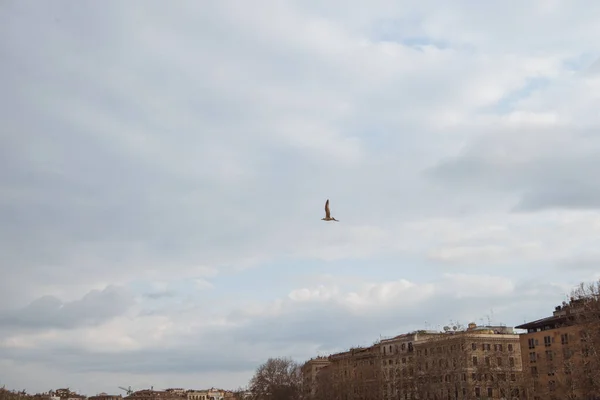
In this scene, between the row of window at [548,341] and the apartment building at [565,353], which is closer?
the apartment building at [565,353]

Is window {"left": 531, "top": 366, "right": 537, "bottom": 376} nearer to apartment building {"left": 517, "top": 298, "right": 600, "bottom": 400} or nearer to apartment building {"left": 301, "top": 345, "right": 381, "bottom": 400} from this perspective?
apartment building {"left": 517, "top": 298, "right": 600, "bottom": 400}

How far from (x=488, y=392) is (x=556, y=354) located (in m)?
17.8

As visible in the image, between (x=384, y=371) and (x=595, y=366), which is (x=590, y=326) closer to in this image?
(x=595, y=366)

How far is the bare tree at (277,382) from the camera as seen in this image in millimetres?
167875

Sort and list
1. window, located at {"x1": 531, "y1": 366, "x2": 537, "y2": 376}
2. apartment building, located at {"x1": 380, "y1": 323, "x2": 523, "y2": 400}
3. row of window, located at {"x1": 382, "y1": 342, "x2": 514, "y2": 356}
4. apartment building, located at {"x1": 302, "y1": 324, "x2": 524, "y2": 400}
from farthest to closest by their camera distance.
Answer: row of window, located at {"x1": 382, "y1": 342, "x2": 514, "y2": 356} → window, located at {"x1": 531, "y1": 366, "x2": 537, "y2": 376} → apartment building, located at {"x1": 302, "y1": 324, "x2": 524, "y2": 400} → apartment building, located at {"x1": 380, "y1": 323, "x2": 523, "y2": 400}

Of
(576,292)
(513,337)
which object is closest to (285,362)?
(513,337)

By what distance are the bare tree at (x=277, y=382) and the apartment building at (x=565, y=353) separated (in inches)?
2288

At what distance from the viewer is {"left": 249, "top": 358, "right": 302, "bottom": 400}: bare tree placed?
16788cm

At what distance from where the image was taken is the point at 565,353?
349 feet

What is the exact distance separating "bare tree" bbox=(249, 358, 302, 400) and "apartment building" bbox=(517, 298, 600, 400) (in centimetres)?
5812

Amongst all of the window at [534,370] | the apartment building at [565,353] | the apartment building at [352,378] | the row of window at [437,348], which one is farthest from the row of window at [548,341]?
the apartment building at [352,378]

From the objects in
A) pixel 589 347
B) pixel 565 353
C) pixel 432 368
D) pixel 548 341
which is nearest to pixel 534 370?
pixel 548 341

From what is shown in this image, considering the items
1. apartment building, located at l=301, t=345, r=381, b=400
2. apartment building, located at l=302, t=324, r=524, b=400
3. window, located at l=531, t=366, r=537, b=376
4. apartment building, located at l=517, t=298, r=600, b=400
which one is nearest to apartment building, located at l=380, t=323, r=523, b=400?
apartment building, located at l=302, t=324, r=524, b=400

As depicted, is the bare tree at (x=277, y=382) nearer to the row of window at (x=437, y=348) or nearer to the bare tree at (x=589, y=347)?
the row of window at (x=437, y=348)
